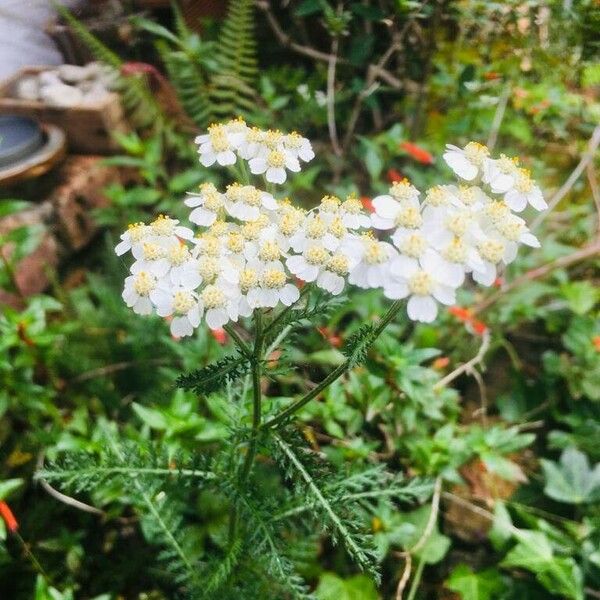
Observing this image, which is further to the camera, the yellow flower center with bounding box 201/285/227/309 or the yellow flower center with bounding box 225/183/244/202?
the yellow flower center with bounding box 225/183/244/202

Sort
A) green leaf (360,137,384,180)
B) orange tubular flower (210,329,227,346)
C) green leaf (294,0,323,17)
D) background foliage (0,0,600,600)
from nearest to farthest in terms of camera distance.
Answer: background foliage (0,0,600,600), orange tubular flower (210,329,227,346), green leaf (294,0,323,17), green leaf (360,137,384,180)

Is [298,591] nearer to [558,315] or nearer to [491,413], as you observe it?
[491,413]

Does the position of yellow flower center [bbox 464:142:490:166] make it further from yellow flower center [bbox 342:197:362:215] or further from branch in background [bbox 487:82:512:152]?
branch in background [bbox 487:82:512:152]

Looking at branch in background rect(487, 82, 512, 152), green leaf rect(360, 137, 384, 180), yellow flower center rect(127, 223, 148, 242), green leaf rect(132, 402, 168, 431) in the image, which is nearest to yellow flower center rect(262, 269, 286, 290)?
yellow flower center rect(127, 223, 148, 242)

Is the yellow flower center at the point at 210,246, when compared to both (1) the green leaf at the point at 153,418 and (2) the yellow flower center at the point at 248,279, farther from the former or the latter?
(1) the green leaf at the point at 153,418

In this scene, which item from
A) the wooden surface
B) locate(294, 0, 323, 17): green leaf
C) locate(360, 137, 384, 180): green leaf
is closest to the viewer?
locate(294, 0, 323, 17): green leaf

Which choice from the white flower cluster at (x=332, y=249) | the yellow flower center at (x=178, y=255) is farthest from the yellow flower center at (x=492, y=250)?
the yellow flower center at (x=178, y=255)
